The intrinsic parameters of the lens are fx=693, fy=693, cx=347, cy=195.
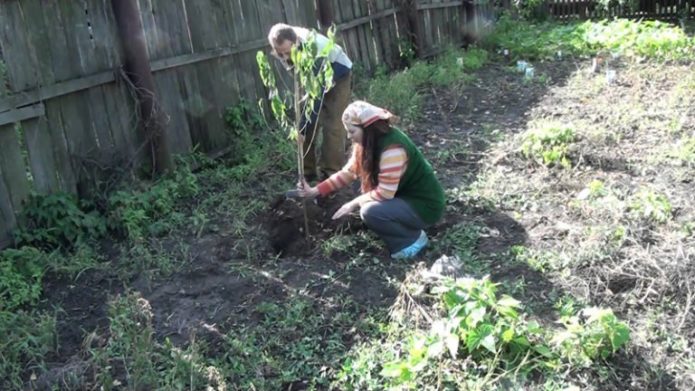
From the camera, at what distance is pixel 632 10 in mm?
15625

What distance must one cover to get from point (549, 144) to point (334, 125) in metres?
1.93

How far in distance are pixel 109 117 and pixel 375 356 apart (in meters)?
3.13

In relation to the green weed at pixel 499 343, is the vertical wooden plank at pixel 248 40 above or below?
above

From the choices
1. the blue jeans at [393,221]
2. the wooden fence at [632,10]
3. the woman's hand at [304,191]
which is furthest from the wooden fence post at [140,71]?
the wooden fence at [632,10]

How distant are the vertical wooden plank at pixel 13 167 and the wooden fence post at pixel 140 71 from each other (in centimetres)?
112

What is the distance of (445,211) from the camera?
5.21 metres

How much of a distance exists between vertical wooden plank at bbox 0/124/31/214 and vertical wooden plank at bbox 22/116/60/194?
0.07 meters

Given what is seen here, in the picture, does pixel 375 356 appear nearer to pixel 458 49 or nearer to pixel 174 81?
pixel 174 81

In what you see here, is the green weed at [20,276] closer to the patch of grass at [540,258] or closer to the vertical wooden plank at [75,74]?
the vertical wooden plank at [75,74]

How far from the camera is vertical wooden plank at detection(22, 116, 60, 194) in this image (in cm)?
478

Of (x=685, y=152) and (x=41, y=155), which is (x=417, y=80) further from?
(x=41, y=155)

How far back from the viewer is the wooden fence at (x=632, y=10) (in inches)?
609

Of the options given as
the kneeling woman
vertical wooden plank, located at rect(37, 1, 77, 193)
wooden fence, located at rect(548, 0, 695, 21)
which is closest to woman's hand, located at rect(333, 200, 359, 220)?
the kneeling woman

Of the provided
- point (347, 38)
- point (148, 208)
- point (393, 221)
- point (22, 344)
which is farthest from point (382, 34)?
point (22, 344)
